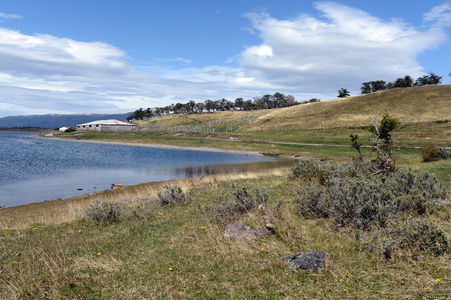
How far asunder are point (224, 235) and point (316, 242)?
2.61m

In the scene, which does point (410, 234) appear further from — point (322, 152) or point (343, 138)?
point (343, 138)

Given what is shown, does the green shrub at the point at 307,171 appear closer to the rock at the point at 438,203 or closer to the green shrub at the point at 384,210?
the green shrub at the point at 384,210

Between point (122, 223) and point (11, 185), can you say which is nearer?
point (122, 223)

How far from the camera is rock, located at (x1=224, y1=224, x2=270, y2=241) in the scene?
8680mm

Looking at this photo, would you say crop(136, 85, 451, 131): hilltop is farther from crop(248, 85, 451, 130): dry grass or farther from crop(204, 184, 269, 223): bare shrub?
crop(204, 184, 269, 223): bare shrub

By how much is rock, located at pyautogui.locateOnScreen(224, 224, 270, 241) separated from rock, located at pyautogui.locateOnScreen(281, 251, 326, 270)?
1.63 metres

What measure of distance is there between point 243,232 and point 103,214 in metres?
6.19

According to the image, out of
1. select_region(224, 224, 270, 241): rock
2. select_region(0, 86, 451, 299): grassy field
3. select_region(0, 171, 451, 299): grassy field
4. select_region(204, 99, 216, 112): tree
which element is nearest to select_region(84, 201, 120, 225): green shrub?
select_region(0, 86, 451, 299): grassy field

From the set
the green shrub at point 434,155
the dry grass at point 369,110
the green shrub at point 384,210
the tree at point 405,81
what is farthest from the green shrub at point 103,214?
the tree at point 405,81

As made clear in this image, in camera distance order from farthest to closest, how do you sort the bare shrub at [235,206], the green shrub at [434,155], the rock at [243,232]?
the green shrub at [434,155], the bare shrub at [235,206], the rock at [243,232]

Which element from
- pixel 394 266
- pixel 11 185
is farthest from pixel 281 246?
pixel 11 185

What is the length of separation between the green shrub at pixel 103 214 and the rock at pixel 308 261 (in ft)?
25.8

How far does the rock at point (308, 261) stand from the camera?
678cm

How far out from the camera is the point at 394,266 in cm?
675
